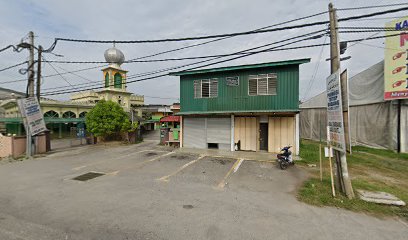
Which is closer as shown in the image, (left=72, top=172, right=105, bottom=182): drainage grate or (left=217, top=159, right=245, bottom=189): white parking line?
(left=217, top=159, right=245, bottom=189): white parking line

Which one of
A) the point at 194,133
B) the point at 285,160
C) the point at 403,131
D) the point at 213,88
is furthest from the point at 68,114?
the point at 403,131

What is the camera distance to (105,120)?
1880 centimetres

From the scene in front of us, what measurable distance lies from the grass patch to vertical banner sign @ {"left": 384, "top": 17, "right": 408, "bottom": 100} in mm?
4888

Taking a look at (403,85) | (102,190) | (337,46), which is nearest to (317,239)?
(337,46)

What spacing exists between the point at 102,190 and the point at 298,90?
12.8 metres

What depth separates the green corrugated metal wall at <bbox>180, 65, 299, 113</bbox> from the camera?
41.2ft

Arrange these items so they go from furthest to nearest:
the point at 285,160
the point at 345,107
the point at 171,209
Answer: the point at 285,160 < the point at 345,107 < the point at 171,209

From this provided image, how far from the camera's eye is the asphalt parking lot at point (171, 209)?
4238 mm

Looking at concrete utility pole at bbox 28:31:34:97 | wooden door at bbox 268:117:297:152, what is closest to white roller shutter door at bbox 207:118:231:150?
wooden door at bbox 268:117:297:152

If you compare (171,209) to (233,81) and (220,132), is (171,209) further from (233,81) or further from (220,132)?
(233,81)

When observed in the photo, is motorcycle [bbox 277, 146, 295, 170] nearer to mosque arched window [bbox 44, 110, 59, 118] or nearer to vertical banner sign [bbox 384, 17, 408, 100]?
vertical banner sign [bbox 384, 17, 408, 100]

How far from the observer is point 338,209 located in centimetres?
539

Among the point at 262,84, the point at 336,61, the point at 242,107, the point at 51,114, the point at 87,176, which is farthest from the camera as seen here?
the point at 51,114

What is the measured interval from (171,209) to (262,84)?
1108cm
